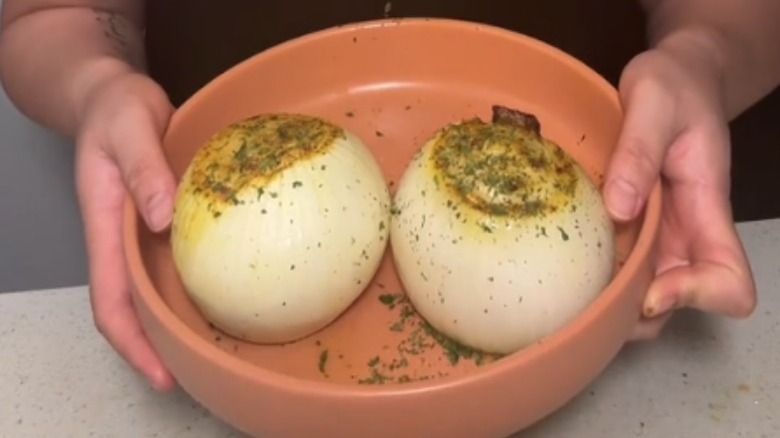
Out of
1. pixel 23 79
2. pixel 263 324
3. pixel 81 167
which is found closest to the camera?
pixel 263 324

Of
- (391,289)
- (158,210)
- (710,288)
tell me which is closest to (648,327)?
(710,288)

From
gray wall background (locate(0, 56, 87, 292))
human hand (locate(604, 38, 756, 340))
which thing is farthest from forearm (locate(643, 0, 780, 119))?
gray wall background (locate(0, 56, 87, 292))

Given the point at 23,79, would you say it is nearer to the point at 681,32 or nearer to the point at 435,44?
the point at 435,44

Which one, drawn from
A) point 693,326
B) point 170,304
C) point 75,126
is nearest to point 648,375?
point 693,326

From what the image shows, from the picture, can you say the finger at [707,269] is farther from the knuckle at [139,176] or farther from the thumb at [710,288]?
the knuckle at [139,176]

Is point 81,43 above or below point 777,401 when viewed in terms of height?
above

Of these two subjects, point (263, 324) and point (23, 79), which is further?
point (23, 79)

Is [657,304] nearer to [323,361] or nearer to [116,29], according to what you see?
[323,361]
